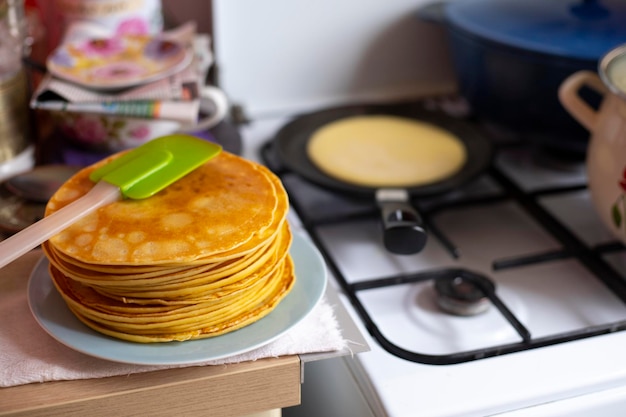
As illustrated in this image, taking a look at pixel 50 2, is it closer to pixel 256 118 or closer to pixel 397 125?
pixel 256 118

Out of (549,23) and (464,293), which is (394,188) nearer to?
(464,293)

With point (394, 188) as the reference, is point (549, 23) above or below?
above

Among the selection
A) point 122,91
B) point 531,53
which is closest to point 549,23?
point 531,53

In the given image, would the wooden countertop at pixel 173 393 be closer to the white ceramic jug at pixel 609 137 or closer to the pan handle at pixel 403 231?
the pan handle at pixel 403 231

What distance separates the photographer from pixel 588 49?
0.73m

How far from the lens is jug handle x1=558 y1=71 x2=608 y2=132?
0.68 meters

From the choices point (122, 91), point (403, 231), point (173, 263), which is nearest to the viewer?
point (173, 263)

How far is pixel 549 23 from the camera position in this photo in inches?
31.0

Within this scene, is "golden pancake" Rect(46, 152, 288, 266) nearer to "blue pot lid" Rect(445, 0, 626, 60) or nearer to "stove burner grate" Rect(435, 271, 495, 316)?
"stove burner grate" Rect(435, 271, 495, 316)

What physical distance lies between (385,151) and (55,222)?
426mm

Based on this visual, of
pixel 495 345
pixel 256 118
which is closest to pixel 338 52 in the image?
pixel 256 118

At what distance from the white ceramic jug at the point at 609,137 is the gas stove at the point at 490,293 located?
64 mm

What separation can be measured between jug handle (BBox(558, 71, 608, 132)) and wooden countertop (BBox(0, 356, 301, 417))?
14.7 inches

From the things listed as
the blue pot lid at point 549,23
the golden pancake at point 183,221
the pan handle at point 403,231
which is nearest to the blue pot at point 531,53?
the blue pot lid at point 549,23
